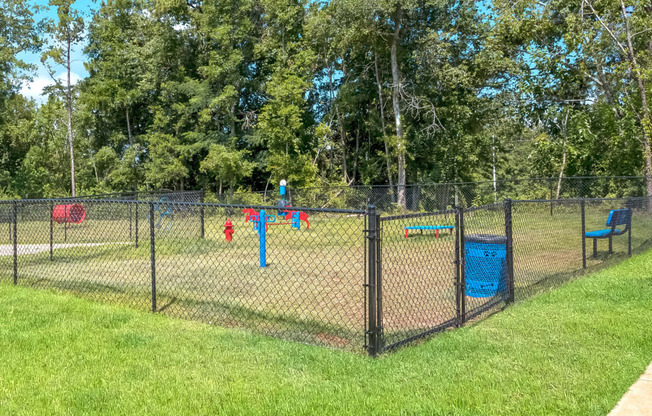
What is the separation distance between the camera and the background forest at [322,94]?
2220 cm

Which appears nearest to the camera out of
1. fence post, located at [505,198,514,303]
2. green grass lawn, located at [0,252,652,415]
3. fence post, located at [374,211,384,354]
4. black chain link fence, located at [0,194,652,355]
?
green grass lawn, located at [0,252,652,415]

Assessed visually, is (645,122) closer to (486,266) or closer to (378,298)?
(486,266)

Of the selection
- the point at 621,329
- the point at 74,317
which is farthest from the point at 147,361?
the point at 621,329

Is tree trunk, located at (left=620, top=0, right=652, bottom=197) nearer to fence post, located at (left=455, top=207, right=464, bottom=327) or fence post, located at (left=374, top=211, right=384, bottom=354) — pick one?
fence post, located at (left=455, top=207, right=464, bottom=327)

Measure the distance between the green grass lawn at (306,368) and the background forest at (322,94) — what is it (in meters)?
16.9

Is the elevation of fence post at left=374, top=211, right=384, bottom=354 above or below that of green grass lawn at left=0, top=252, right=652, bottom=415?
above

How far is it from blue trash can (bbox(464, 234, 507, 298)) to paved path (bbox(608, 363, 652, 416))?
252 cm

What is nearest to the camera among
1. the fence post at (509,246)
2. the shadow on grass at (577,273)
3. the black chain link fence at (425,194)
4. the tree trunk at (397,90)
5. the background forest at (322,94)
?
the fence post at (509,246)

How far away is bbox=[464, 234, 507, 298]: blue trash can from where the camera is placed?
6.11 metres

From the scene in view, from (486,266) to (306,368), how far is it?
3.11 metres

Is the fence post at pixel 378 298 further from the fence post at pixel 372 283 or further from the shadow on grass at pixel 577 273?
the shadow on grass at pixel 577 273

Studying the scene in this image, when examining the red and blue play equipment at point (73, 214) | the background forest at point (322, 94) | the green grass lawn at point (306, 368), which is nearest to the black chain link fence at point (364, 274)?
the green grass lawn at point (306, 368)

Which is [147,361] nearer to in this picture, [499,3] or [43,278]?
[43,278]

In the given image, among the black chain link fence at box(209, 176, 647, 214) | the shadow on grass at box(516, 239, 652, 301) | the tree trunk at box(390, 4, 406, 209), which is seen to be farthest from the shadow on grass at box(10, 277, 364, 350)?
the tree trunk at box(390, 4, 406, 209)
